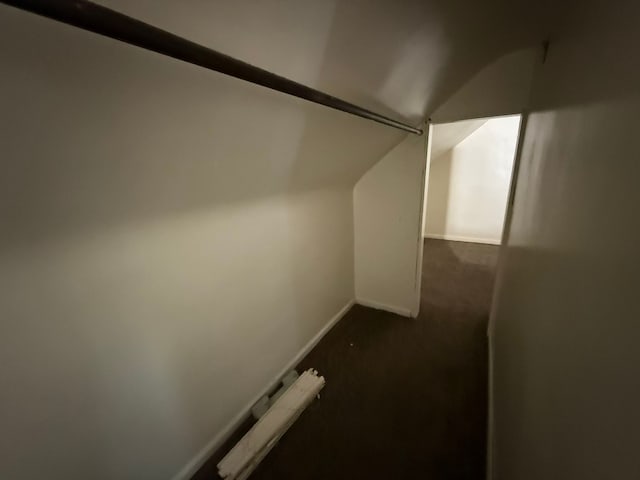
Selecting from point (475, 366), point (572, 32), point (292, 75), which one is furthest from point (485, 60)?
point (475, 366)

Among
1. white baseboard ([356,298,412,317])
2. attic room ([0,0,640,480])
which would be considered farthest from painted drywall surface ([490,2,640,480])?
white baseboard ([356,298,412,317])

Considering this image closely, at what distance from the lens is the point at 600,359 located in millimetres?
395

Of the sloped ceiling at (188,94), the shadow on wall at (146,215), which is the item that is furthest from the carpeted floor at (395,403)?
the sloped ceiling at (188,94)

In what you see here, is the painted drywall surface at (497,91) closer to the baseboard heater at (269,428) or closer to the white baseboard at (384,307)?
the white baseboard at (384,307)

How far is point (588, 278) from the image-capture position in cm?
46

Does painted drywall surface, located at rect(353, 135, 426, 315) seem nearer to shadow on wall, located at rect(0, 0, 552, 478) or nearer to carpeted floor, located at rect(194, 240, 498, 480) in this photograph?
carpeted floor, located at rect(194, 240, 498, 480)

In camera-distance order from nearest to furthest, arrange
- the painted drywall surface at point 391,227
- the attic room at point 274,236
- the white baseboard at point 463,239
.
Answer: the attic room at point 274,236 < the painted drywall surface at point 391,227 < the white baseboard at point 463,239

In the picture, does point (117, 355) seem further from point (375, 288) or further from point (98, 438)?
point (375, 288)

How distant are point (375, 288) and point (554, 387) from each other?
78.5 inches

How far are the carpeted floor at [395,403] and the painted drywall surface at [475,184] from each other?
200 cm

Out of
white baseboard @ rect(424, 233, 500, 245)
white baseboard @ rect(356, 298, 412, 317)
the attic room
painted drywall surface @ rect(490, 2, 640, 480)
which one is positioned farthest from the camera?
white baseboard @ rect(424, 233, 500, 245)

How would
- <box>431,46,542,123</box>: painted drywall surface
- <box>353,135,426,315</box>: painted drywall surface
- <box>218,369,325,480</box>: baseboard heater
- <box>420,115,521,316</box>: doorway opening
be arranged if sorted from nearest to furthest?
<box>218,369,325,480</box>: baseboard heater, <box>431,46,542,123</box>: painted drywall surface, <box>353,135,426,315</box>: painted drywall surface, <box>420,115,521,316</box>: doorway opening

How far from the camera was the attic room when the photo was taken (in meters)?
0.46

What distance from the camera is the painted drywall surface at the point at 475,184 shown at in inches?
147
